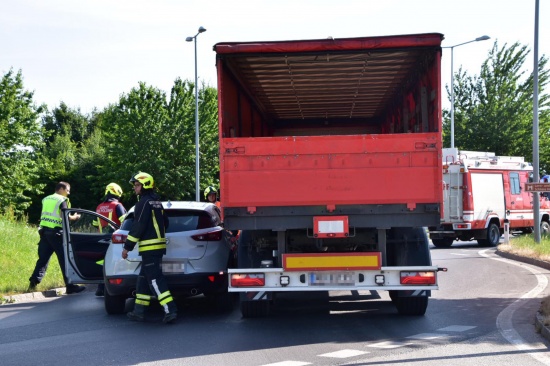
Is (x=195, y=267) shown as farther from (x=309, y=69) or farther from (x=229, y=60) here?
(x=309, y=69)

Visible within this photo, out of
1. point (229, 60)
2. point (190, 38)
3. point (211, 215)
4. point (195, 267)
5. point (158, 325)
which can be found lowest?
point (158, 325)

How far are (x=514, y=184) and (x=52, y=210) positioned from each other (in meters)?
17.3

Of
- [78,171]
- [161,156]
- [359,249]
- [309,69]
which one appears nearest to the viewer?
[359,249]

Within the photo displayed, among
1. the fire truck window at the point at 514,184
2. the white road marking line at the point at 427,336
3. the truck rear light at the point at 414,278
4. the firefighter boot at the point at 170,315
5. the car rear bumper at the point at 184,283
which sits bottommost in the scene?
the white road marking line at the point at 427,336

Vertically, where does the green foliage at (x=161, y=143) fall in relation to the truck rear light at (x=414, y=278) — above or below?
above

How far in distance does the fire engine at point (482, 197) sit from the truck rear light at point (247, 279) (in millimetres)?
14698

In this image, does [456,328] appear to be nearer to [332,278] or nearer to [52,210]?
[332,278]

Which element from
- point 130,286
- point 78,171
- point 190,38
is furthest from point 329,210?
point 78,171

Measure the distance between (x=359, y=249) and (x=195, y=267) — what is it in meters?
2.10

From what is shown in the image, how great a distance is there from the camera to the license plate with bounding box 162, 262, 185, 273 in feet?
32.9

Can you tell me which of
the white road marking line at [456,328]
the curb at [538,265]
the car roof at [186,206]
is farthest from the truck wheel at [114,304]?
the curb at [538,265]

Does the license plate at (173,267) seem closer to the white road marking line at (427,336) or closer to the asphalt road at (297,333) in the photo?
the asphalt road at (297,333)

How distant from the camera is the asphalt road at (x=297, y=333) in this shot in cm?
745

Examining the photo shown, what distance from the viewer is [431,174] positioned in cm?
880
